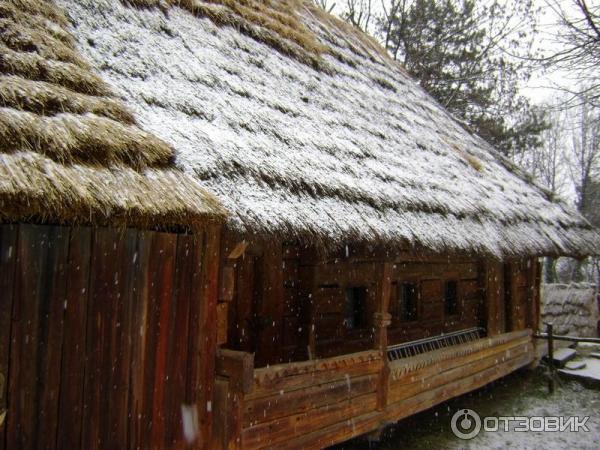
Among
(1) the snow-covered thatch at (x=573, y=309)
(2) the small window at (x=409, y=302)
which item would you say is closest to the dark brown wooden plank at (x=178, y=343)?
(2) the small window at (x=409, y=302)

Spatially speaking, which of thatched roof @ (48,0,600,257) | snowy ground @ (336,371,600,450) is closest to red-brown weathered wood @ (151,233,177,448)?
thatched roof @ (48,0,600,257)

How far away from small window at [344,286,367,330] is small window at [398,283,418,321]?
93cm

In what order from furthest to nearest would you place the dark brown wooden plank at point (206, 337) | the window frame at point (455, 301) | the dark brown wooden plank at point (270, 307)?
the window frame at point (455, 301) → the dark brown wooden plank at point (270, 307) → the dark brown wooden plank at point (206, 337)

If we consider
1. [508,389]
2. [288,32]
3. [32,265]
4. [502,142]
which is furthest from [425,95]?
[32,265]

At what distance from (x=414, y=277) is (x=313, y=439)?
3667mm

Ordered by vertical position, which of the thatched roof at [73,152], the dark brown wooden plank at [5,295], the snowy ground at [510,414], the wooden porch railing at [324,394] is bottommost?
the snowy ground at [510,414]

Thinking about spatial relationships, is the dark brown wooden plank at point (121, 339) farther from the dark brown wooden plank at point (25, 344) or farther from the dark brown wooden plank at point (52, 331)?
the dark brown wooden plank at point (25, 344)

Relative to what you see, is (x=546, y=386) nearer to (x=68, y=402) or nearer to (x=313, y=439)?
(x=313, y=439)

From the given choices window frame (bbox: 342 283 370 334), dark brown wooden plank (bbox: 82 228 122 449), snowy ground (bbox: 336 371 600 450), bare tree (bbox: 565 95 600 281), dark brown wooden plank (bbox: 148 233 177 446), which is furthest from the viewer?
bare tree (bbox: 565 95 600 281)

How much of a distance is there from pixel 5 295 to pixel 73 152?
0.87m

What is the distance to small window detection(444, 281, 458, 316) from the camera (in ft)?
28.3

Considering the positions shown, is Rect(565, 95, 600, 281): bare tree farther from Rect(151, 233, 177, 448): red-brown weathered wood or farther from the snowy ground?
Rect(151, 233, 177, 448): red-brown weathered wood

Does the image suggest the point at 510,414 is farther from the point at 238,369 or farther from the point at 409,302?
the point at 238,369

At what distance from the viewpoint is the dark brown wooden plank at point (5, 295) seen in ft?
8.76
